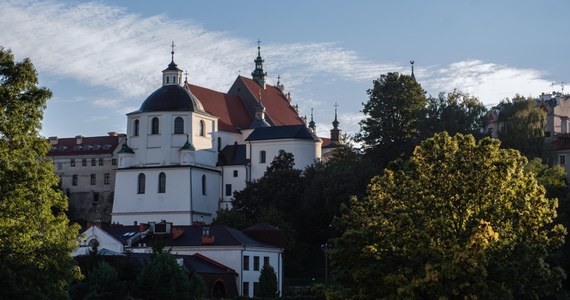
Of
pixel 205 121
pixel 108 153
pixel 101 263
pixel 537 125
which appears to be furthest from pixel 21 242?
pixel 108 153

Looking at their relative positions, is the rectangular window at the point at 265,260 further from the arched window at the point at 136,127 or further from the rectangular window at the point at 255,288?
the arched window at the point at 136,127

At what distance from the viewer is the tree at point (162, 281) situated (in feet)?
192

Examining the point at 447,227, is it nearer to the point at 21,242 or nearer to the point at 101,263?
the point at 21,242

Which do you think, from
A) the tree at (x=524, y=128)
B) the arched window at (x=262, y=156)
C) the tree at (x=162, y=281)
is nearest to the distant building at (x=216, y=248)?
the tree at (x=162, y=281)

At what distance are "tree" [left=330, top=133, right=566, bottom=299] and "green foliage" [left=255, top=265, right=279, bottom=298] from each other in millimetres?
29828

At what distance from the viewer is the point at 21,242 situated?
1422 inches

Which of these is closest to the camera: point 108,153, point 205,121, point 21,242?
point 21,242

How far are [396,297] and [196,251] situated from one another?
39.9 meters

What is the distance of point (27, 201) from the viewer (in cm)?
3622

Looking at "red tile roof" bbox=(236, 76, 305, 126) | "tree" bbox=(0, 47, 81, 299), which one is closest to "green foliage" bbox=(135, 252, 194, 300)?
"tree" bbox=(0, 47, 81, 299)

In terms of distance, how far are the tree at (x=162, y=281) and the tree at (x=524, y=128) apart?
42024 millimetres

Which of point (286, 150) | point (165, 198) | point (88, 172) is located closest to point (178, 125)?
point (165, 198)

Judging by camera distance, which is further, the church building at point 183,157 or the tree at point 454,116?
the church building at point 183,157

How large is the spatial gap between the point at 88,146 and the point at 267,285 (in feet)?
233
